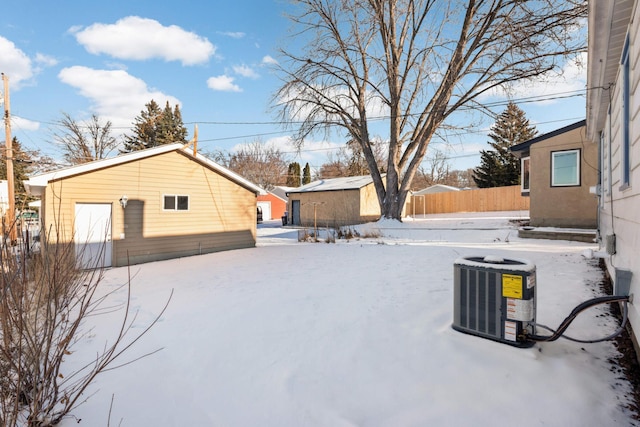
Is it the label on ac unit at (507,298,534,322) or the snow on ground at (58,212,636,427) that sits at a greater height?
the label on ac unit at (507,298,534,322)

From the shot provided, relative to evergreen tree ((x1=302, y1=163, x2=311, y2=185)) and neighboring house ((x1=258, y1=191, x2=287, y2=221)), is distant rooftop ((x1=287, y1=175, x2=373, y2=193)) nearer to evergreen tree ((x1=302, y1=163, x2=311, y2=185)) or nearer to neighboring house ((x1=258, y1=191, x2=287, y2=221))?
neighboring house ((x1=258, y1=191, x2=287, y2=221))

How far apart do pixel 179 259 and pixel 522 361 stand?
943 centimetres

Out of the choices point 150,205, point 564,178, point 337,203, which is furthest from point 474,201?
point 150,205

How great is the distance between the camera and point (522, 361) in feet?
8.27

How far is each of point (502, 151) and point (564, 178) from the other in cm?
1970

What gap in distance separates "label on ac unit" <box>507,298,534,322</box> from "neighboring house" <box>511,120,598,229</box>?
33.8 feet

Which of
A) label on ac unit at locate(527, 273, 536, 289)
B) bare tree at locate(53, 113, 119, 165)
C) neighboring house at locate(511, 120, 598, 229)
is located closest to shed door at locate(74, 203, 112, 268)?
label on ac unit at locate(527, 273, 536, 289)

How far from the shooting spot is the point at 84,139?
26703 millimetres

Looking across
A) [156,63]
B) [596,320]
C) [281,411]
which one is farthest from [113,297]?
[156,63]

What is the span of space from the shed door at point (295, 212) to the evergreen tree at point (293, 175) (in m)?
21.4

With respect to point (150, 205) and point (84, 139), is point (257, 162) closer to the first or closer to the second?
point (84, 139)

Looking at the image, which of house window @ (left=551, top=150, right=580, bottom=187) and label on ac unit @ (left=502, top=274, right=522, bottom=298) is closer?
label on ac unit @ (left=502, top=274, right=522, bottom=298)

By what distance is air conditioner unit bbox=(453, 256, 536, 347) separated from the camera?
8.48 feet

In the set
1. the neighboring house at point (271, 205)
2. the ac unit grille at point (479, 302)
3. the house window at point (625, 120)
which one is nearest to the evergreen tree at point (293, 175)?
the neighboring house at point (271, 205)
